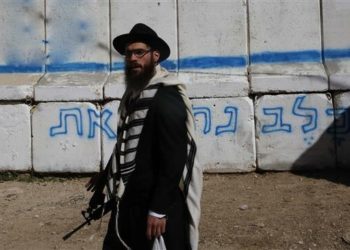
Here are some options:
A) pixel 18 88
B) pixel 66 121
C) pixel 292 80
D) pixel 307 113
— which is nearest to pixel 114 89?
pixel 66 121

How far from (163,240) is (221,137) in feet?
12.3

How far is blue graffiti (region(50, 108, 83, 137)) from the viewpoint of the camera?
7.02m

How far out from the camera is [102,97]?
6.95 metres

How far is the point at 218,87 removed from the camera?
679 centimetres

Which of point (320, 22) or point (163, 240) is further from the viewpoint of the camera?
point (320, 22)

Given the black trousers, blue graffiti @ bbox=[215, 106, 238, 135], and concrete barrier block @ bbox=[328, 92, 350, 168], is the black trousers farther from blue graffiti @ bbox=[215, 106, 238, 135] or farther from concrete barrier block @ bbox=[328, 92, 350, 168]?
concrete barrier block @ bbox=[328, 92, 350, 168]

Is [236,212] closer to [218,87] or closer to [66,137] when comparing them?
[218,87]

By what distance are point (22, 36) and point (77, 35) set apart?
0.69m

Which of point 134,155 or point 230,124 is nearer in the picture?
point 134,155

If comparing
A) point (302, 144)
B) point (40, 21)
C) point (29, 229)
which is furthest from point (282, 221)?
point (40, 21)

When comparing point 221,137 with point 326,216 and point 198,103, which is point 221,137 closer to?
point 198,103

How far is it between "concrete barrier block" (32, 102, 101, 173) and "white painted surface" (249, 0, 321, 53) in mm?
2099

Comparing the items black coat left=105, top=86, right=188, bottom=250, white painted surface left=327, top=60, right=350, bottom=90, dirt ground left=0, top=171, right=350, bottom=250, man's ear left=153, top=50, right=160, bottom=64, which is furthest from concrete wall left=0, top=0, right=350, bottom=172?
black coat left=105, top=86, right=188, bottom=250

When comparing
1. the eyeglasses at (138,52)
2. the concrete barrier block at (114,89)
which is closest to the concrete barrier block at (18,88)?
the concrete barrier block at (114,89)
